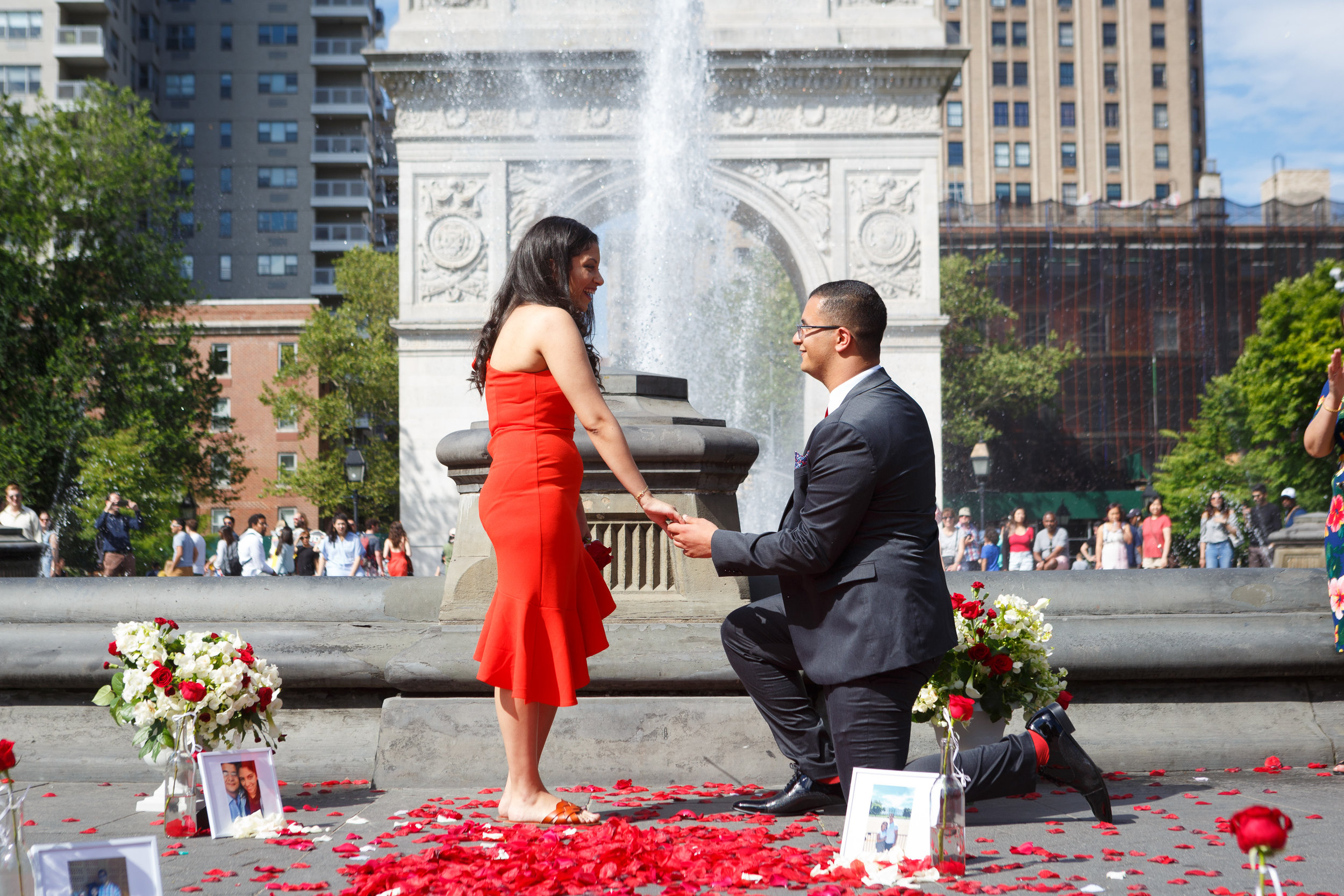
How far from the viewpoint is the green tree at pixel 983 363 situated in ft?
154

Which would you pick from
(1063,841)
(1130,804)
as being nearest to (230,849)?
(1063,841)

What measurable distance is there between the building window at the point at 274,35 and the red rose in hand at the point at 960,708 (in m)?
70.2

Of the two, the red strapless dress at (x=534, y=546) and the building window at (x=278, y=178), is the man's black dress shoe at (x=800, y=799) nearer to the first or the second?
the red strapless dress at (x=534, y=546)

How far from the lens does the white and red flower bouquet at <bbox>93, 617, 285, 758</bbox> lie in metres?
4.20

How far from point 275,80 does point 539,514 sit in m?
69.1

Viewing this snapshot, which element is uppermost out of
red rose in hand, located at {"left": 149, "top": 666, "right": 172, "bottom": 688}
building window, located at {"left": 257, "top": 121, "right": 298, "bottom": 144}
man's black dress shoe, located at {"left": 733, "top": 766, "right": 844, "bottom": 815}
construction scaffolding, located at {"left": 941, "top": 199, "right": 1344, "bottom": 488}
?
building window, located at {"left": 257, "top": 121, "right": 298, "bottom": 144}

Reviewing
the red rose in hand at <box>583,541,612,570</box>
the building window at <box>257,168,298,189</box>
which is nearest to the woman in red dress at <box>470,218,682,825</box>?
the red rose in hand at <box>583,541,612,570</box>

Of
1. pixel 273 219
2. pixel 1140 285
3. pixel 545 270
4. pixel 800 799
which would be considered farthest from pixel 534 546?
pixel 273 219

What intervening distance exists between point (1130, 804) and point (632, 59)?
20.3 meters

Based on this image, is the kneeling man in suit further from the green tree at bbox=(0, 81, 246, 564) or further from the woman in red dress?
the green tree at bbox=(0, 81, 246, 564)

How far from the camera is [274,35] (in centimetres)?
6750

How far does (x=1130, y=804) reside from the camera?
4238 mm

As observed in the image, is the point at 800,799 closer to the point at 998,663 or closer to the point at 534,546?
the point at 998,663

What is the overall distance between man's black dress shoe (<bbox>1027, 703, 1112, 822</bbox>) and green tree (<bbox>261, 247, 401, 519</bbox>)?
128ft
